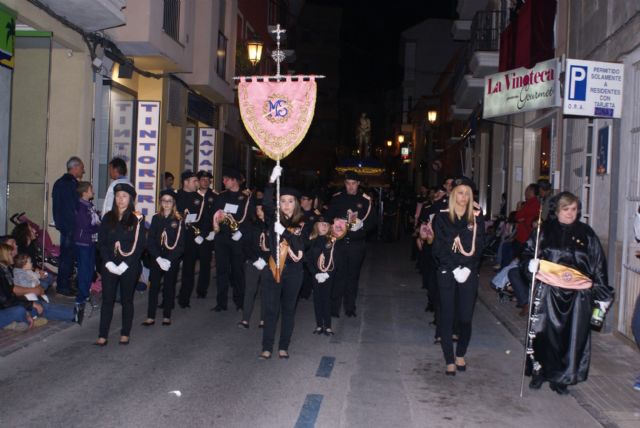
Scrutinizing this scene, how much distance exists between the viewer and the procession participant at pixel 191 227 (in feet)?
38.1

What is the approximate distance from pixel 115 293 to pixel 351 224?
143 inches

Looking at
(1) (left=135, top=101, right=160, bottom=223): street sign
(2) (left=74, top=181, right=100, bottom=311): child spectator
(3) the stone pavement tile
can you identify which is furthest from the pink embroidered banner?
(1) (left=135, top=101, right=160, bottom=223): street sign

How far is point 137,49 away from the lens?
15.9 meters

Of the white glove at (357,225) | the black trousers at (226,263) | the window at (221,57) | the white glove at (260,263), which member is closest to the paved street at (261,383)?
the black trousers at (226,263)

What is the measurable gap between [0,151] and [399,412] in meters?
8.06

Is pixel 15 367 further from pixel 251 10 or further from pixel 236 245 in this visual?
pixel 251 10

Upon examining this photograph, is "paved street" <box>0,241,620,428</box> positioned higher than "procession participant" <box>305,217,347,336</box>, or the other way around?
"procession participant" <box>305,217,347,336</box>


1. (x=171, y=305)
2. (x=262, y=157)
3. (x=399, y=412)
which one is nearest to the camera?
(x=399, y=412)

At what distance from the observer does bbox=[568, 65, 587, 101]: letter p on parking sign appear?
9.91 meters

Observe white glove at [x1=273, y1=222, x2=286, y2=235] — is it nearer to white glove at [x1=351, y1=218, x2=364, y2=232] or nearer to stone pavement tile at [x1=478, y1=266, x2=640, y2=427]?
white glove at [x1=351, y1=218, x2=364, y2=232]

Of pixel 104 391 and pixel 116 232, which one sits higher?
pixel 116 232

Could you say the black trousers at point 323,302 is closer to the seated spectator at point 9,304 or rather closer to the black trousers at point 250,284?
the black trousers at point 250,284

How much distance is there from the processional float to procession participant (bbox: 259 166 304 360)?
46.4 inches

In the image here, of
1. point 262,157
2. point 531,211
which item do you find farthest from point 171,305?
point 262,157
